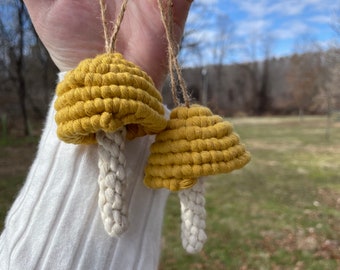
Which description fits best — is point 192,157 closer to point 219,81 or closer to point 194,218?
point 194,218

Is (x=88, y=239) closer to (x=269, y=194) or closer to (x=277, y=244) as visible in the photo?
(x=277, y=244)

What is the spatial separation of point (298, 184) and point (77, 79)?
411 centimetres

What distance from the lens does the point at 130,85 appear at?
0.44m

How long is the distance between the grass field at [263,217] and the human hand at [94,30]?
15.6 inches

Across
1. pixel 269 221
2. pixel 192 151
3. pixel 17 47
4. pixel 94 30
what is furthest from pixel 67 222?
pixel 17 47

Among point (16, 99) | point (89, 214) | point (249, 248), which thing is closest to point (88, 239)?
point (89, 214)

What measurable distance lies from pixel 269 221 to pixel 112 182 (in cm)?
286

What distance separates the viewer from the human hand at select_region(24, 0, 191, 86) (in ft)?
2.05

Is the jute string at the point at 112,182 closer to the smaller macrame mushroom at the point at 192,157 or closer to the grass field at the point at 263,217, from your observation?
the smaller macrame mushroom at the point at 192,157

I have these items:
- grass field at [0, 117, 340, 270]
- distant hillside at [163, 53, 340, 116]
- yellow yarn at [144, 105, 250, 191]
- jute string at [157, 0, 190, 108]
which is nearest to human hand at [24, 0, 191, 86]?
jute string at [157, 0, 190, 108]

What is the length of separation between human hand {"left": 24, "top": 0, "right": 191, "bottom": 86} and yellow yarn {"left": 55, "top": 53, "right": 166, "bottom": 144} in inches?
7.4

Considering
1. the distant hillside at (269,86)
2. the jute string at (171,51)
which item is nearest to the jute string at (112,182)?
the jute string at (171,51)

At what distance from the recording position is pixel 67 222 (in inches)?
20.6

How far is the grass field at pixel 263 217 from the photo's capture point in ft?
7.84
